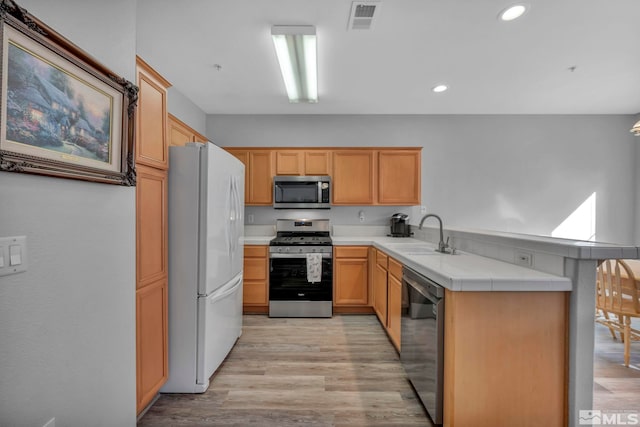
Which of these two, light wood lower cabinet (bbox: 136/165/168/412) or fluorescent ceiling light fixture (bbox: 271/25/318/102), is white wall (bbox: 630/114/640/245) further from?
light wood lower cabinet (bbox: 136/165/168/412)

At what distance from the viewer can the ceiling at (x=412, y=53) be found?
210 centimetres

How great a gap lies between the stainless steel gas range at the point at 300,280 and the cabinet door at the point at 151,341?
163cm

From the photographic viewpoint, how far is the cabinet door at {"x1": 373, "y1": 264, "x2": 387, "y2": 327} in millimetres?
2973

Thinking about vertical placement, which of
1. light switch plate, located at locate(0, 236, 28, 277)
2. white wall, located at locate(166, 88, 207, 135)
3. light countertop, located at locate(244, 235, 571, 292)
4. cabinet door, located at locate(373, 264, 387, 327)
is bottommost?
cabinet door, located at locate(373, 264, 387, 327)

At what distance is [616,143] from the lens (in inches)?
170

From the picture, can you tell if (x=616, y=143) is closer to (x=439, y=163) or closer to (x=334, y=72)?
(x=439, y=163)

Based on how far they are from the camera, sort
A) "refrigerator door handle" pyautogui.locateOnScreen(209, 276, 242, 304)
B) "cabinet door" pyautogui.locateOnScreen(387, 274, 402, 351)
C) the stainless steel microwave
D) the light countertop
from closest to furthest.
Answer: the light countertop, "refrigerator door handle" pyautogui.locateOnScreen(209, 276, 242, 304), "cabinet door" pyautogui.locateOnScreen(387, 274, 402, 351), the stainless steel microwave

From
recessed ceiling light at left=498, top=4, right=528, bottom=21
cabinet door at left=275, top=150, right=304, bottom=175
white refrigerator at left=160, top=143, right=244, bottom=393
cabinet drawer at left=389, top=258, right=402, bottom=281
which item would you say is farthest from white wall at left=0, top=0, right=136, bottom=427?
cabinet door at left=275, top=150, right=304, bottom=175

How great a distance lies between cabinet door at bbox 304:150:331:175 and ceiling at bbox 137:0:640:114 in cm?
67

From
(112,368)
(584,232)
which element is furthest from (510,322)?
(584,232)

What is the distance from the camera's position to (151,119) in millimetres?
1827

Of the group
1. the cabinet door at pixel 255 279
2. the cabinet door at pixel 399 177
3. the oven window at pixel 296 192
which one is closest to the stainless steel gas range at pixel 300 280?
the cabinet door at pixel 255 279

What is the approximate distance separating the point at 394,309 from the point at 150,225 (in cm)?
211

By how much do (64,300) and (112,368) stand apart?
1.58ft
